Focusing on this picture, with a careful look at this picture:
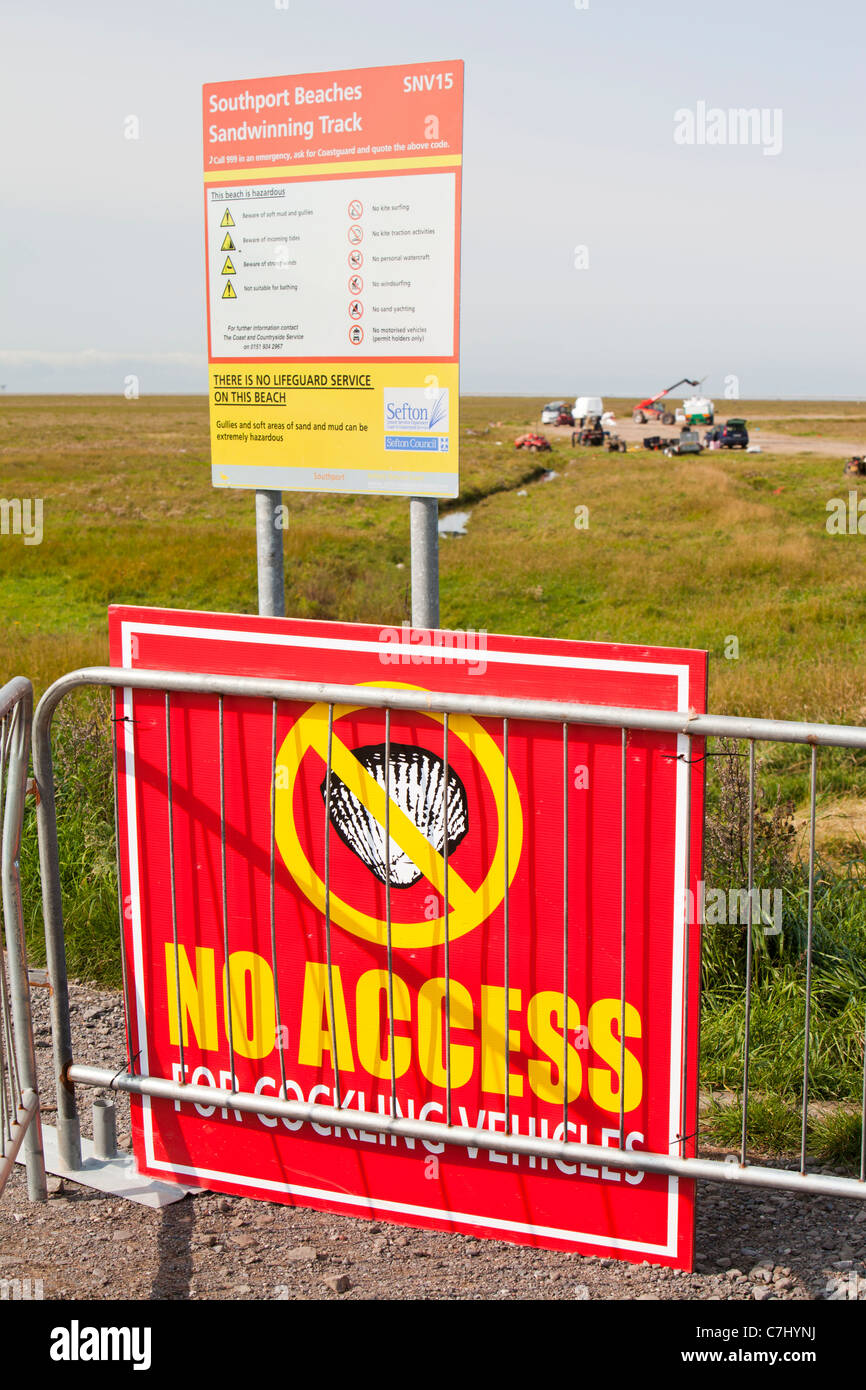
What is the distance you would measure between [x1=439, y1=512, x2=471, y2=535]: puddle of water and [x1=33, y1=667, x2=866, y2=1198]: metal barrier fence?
30.2m

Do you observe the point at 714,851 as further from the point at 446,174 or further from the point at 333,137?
the point at 333,137

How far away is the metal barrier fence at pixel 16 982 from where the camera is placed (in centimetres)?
305

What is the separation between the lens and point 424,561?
171 inches

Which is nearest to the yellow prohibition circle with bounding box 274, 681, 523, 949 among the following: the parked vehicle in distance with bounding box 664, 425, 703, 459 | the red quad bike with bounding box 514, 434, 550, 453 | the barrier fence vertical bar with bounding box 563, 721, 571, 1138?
the barrier fence vertical bar with bounding box 563, 721, 571, 1138

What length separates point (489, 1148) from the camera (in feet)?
9.64

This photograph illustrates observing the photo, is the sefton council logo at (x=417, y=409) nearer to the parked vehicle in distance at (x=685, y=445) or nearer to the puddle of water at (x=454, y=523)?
the puddle of water at (x=454, y=523)

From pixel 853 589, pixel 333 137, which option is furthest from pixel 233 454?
pixel 853 589

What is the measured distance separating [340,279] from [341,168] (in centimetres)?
37

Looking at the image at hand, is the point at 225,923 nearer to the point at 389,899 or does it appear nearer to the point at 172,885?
the point at 172,885

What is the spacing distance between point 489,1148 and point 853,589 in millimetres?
19293

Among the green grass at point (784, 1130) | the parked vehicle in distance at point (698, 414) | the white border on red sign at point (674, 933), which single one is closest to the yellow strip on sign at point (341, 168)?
the white border on red sign at point (674, 933)

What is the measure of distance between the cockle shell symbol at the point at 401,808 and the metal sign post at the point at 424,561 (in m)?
1.40

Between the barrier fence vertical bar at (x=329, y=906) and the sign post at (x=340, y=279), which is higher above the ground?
the sign post at (x=340, y=279)

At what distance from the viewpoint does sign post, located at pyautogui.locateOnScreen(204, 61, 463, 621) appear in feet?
13.3
